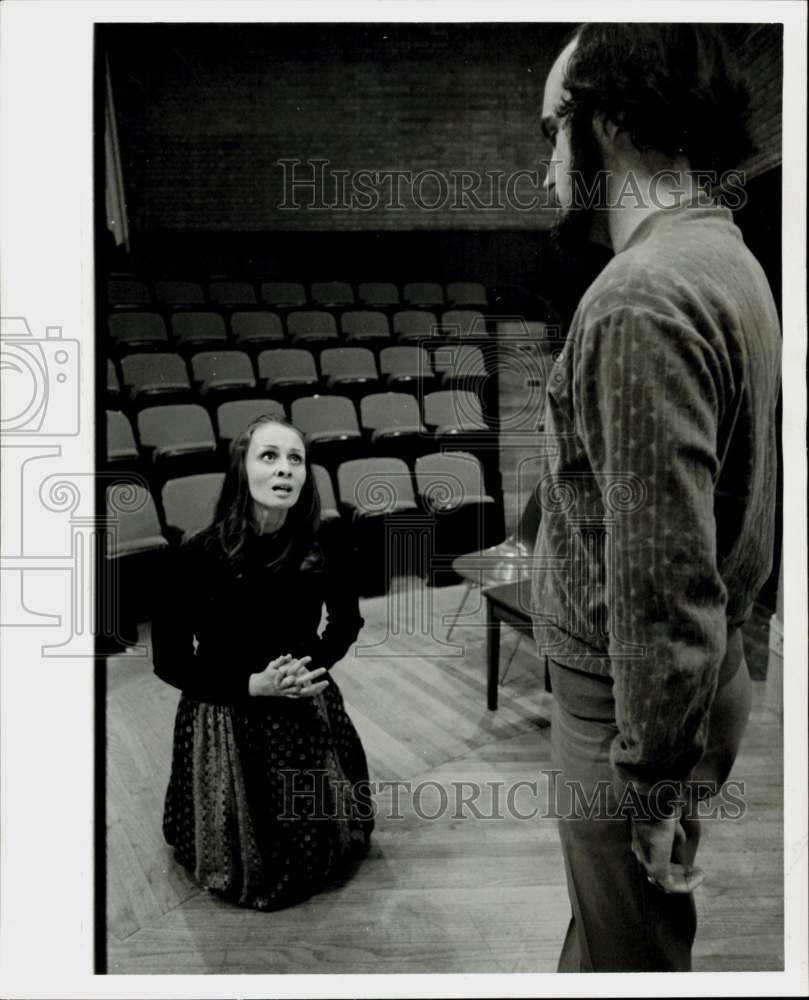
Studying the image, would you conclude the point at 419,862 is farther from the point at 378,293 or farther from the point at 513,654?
the point at 378,293

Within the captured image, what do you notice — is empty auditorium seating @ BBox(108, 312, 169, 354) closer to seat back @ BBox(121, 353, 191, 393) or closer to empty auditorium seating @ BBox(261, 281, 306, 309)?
seat back @ BBox(121, 353, 191, 393)

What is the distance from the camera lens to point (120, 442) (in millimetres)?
916

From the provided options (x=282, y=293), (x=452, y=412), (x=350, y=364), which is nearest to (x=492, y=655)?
(x=452, y=412)

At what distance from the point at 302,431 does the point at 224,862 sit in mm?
577

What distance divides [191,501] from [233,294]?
43 cm

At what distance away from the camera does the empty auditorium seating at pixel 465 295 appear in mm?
919

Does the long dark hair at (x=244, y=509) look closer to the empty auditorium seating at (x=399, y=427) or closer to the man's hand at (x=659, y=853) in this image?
the empty auditorium seating at (x=399, y=427)

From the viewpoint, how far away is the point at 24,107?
0.89 m

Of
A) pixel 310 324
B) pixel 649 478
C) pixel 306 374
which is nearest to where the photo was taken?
pixel 649 478

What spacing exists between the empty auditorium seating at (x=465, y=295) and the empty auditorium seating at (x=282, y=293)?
0.22 m

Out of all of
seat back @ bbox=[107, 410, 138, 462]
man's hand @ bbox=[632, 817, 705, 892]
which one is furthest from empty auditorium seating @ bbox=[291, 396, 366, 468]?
man's hand @ bbox=[632, 817, 705, 892]

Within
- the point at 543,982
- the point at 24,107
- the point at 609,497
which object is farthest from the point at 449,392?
the point at 543,982

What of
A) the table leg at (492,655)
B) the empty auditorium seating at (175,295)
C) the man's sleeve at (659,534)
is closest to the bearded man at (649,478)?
the man's sleeve at (659,534)

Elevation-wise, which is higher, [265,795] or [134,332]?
[134,332]
